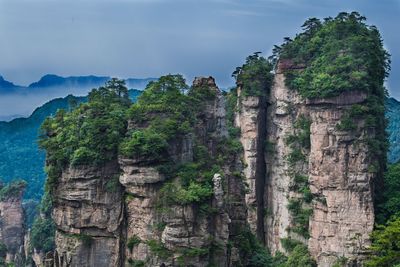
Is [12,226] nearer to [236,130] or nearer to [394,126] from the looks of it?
[236,130]

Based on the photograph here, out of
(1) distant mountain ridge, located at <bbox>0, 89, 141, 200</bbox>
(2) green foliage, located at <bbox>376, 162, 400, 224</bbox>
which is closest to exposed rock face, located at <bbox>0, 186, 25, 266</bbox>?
(2) green foliage, located at <bbox>376, 162, 400, 224</bbox>

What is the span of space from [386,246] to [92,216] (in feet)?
40.1

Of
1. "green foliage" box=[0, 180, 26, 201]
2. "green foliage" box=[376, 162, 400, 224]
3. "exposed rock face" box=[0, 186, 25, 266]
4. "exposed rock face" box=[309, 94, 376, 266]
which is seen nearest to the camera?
"exposed rock face" box=[309, 94, 376, 266]

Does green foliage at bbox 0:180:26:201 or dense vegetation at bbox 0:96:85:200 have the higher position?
dense vegetation at bbox 0:96:85:200

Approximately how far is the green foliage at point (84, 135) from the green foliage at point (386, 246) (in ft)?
37.7

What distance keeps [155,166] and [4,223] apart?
A: 30.0m

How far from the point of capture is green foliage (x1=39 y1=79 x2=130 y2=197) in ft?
78.6

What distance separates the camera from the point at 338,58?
30.6m

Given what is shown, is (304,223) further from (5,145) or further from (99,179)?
(5,145)

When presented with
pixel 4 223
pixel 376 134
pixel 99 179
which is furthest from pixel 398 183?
pixel 4 223

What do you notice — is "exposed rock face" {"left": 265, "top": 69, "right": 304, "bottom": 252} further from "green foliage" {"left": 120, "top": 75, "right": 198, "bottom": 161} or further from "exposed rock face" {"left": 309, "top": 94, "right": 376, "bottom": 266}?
"green foliage" {"left": 120, "top": 75, "right": 198, "bottom": 161}

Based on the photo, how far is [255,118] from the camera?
37.5 meters

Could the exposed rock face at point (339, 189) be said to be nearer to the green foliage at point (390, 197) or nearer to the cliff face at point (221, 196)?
the cliff face at point (221, 196)

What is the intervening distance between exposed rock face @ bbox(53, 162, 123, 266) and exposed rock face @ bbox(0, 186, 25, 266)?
26.9 m
